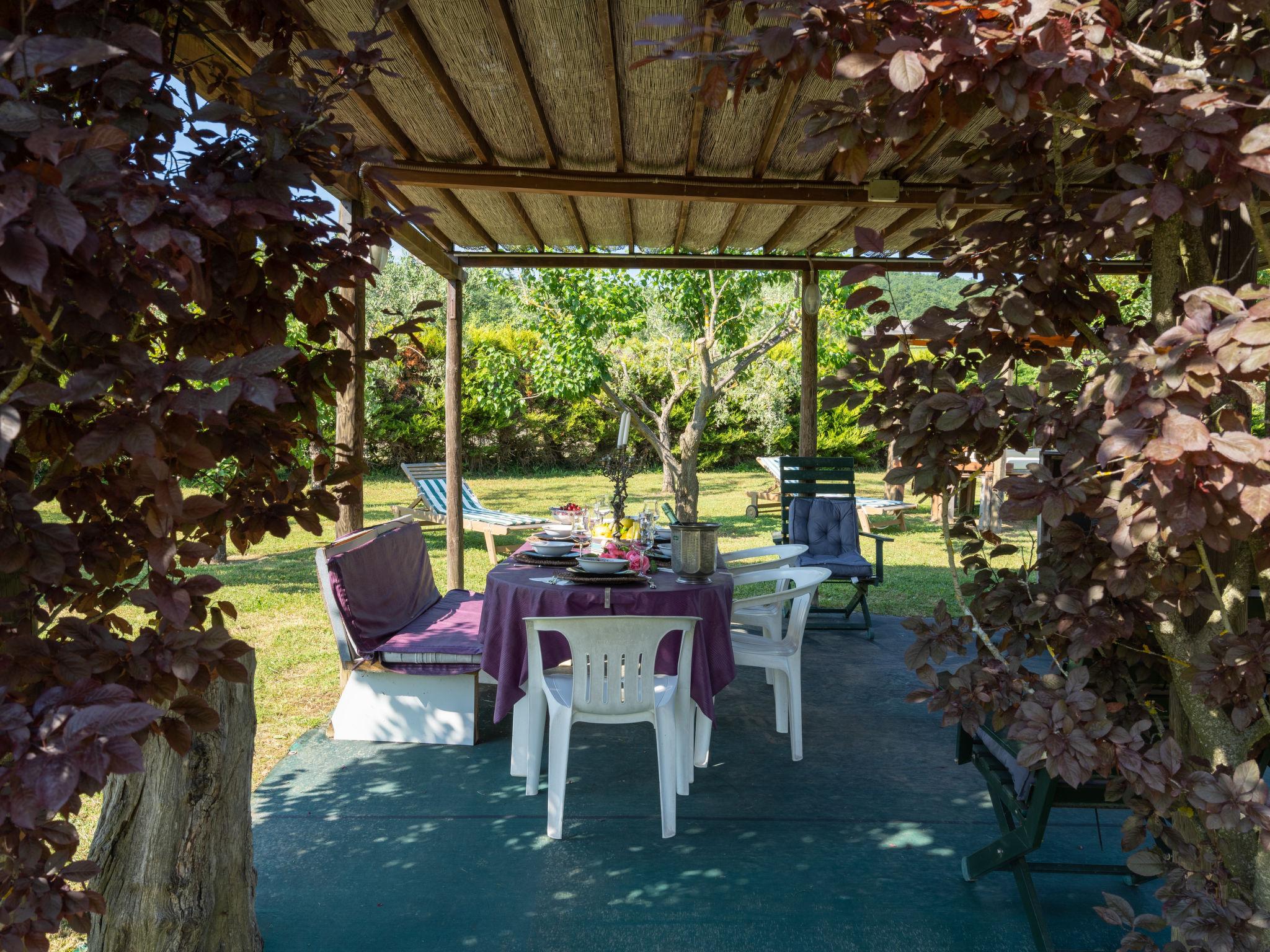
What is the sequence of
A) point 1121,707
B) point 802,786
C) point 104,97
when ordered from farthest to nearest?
point 802,786
point 1121,707
point 104,97

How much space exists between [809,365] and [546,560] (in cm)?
352

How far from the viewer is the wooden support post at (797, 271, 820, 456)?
260 inches

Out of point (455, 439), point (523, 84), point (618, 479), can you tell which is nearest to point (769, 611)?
point (618, 479)

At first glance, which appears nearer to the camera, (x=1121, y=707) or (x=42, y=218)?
(x=42, y=218)

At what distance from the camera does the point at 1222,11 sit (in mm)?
1417

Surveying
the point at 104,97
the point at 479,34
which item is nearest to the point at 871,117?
the point at 104,97

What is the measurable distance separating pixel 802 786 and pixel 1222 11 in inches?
114

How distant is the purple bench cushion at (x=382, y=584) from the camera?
3742 mm

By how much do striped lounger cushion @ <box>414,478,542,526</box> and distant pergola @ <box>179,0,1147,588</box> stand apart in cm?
187

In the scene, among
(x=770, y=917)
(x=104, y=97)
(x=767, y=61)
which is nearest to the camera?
(x=104, y=97)

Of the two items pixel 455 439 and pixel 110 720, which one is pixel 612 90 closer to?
pixel 110 720

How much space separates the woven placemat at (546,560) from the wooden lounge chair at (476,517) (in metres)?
3.79

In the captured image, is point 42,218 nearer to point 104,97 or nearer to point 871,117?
point 104,97

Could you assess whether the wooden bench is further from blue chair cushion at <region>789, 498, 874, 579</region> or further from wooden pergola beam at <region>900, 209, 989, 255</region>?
blue chair cushion at <region>789, 498, 874, 579</region>
